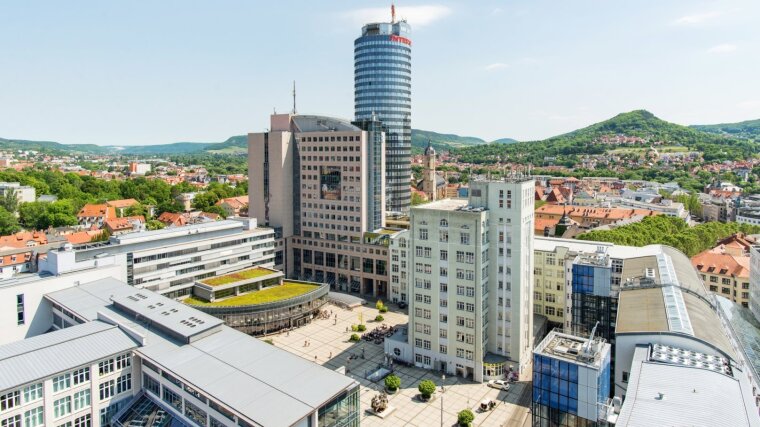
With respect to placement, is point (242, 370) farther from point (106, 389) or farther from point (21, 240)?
point (21, 240)

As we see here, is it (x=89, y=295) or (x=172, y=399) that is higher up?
(x=89, y=295)

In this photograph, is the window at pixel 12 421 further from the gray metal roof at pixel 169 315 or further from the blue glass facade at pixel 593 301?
the blue glass facade at pixel 593 301

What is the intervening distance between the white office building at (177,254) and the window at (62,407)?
2809 centimetres

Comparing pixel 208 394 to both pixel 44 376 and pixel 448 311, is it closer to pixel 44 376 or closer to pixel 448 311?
pixel 44 376

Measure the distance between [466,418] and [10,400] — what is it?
45.9 metres

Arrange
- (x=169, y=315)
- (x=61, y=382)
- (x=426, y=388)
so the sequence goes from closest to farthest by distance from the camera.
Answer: (x=61, y=382) → (x=169, y=315) → (x=426, y=388)

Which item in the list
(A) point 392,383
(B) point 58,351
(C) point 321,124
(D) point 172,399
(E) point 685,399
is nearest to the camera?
(E) point 685,399

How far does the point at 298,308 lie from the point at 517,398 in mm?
41494

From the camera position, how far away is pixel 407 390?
2468 inches

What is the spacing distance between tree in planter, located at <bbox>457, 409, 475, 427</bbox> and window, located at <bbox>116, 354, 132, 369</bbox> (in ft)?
124

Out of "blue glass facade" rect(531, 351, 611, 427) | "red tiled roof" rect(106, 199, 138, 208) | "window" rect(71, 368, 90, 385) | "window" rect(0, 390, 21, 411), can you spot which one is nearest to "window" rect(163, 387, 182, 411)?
"window" rect(71, 368, 90, 385)

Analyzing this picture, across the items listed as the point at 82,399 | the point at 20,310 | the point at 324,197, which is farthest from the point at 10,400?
the point at 324,197

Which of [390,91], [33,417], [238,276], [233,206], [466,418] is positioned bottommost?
[466,418]

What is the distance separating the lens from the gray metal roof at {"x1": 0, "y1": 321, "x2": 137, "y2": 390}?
44.2 metres
